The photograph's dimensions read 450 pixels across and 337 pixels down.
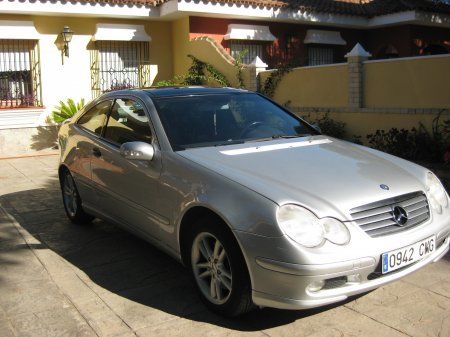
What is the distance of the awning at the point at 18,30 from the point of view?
40.0 feet

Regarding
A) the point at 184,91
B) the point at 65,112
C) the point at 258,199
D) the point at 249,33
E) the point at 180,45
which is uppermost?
the point at 249,33

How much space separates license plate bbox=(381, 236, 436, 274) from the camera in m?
3.17

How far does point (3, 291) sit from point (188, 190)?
1783 millimetres

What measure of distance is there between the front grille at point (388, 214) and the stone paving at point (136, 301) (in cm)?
65

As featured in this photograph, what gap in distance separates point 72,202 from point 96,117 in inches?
44.7

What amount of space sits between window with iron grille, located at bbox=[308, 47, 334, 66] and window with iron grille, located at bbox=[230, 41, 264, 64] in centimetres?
189

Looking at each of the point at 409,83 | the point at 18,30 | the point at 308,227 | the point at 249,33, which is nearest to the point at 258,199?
the point at 308,227

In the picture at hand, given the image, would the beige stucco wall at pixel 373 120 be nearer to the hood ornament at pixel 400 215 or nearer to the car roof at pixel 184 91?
the car roof at pixel 184 91

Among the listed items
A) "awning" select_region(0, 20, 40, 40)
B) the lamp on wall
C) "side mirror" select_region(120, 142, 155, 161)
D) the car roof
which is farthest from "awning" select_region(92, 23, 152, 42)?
"side mirror" select_region(120, 142, 155, 161)

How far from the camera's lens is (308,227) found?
3066 millimetres

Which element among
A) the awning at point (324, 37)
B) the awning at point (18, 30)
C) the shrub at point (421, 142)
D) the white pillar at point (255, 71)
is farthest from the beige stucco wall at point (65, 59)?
the shrub at point (421, 142)

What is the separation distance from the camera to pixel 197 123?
4344mm

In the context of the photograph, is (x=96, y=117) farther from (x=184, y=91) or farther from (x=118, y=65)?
(x=118, y=65)

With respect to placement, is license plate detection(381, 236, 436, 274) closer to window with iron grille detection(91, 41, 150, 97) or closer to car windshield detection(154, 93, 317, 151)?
car windshield detection(154, 93, 317, 151)
